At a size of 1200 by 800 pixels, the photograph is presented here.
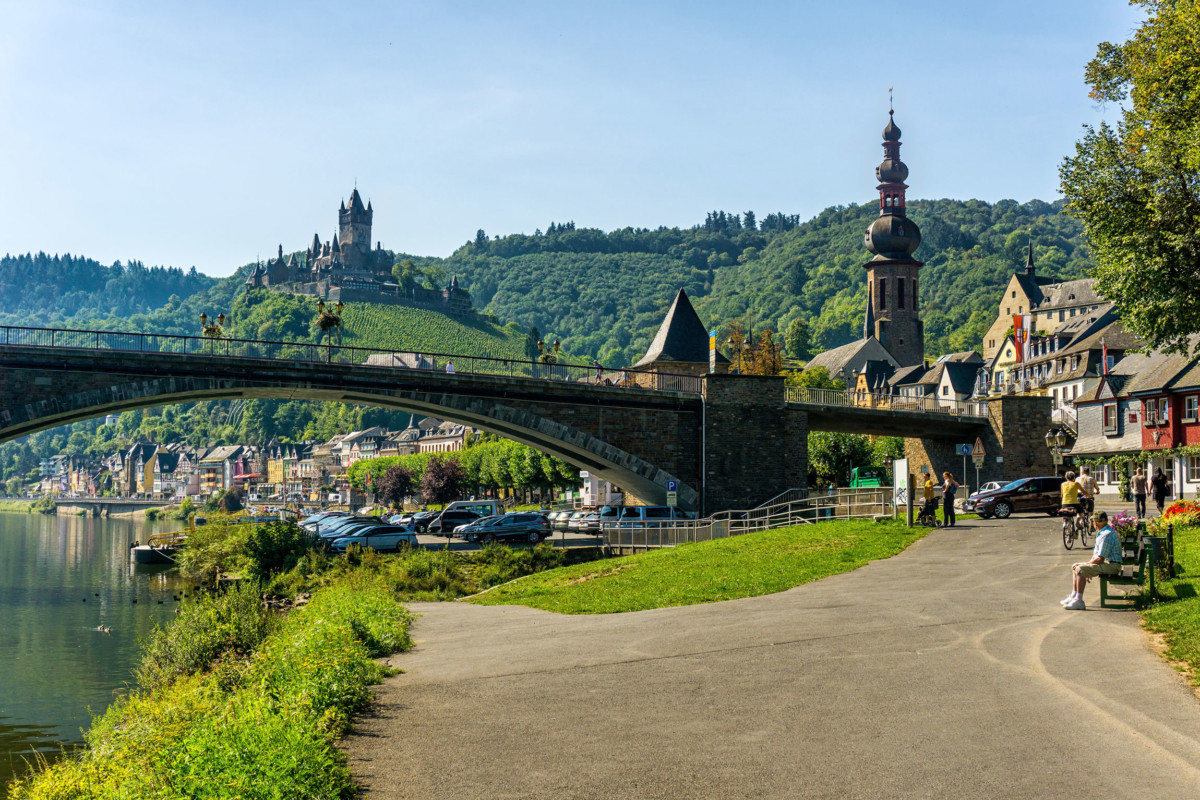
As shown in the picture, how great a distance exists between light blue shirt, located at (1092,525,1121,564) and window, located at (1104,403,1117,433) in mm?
43625

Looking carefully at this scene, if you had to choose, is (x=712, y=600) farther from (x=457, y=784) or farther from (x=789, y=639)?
(x=457, y=784)

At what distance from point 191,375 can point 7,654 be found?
20130 millimetres

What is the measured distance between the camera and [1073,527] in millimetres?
26531

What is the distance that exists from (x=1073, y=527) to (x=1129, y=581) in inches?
383

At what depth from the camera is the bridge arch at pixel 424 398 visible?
44344 millimetres

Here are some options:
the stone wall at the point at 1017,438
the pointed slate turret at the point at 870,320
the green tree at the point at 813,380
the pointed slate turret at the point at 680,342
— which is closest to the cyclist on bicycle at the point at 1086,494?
the stone wall at the point at 1017,438

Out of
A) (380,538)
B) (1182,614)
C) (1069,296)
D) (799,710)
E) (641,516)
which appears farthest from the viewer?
(1069,296)

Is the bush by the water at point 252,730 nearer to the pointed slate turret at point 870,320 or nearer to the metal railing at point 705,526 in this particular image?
the metal railing at point 705,526

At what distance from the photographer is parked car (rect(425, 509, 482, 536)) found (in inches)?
2411

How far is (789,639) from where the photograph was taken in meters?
15.0

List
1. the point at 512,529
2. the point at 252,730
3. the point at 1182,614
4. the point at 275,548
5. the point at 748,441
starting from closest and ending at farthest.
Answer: the point at 252,730 → the point at 1182,614 → the point at 275,548 → the point at 512,529 → the point at 748,441

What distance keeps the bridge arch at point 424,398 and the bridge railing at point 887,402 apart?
7.25m

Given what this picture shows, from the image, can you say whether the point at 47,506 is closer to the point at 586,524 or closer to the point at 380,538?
the point at 586,524

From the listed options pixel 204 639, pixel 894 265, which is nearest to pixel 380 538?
pixel 204 639
